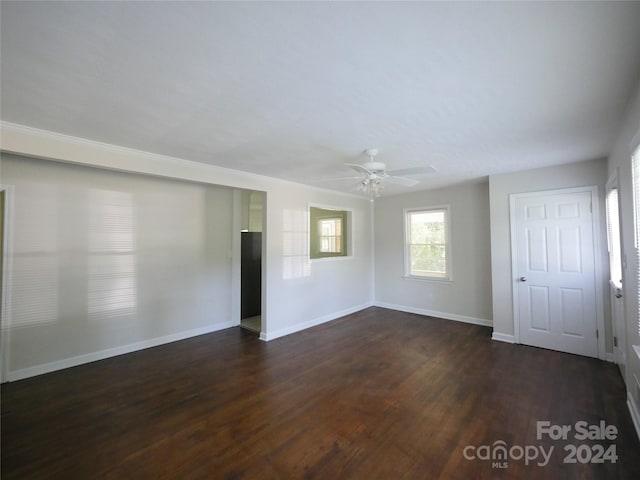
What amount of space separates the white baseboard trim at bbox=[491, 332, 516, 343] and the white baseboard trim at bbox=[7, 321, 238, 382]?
4486 mm

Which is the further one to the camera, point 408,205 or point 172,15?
point 408,205

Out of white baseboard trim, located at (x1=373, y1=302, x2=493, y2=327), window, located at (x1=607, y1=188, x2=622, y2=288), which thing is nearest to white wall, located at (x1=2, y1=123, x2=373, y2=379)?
white baseboard trim, located at (x1=373, y1=302, x2=493, y2=327)

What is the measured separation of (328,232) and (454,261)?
2.95m

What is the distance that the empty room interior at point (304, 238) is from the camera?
1537 mm

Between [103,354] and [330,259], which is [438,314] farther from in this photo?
[103,354]

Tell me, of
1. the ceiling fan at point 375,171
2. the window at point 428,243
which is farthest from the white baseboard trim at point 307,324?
the ceiling fan at point 375,171

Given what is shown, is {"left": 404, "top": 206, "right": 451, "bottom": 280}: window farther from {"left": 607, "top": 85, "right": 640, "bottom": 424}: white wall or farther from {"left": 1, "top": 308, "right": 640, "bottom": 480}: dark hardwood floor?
{"left": 607, "top": 85, "right": 640, "bottom": 424}: white wall

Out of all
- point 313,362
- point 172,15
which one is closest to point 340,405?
point 313,362

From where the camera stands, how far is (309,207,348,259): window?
6320 millimetres

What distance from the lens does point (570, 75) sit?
6.01ft

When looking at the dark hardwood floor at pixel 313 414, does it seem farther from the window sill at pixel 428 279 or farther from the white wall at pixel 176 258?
the window sill at pixel 428 279

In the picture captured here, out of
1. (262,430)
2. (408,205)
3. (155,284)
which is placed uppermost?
(408,205)

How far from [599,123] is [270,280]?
13.9 feet

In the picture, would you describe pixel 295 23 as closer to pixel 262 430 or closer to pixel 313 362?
pixel 262 430
